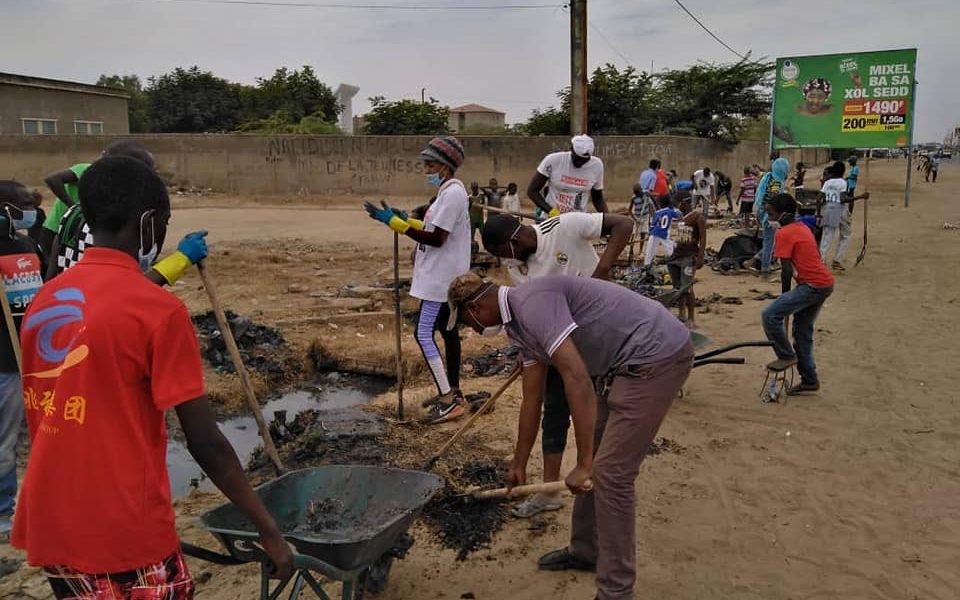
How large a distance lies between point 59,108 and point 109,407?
1310 inches

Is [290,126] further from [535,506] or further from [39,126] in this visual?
[535,506]

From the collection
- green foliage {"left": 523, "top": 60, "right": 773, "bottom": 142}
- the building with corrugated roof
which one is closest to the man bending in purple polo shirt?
green foliage {"left": 523, "top": 60, "right": 773, "bottom": 142}

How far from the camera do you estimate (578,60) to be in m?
12.8

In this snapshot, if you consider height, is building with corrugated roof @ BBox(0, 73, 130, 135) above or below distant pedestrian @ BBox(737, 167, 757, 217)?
above

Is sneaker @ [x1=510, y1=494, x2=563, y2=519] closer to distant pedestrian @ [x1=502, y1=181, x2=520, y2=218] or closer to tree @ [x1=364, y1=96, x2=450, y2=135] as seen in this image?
distant pedestrian @ [x1=502, y1=181, x2=520, y2=218]

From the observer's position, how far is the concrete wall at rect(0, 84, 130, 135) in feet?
89.8

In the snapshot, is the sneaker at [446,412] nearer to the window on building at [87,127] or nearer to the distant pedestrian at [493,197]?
the distant pedestrian at [493,197]

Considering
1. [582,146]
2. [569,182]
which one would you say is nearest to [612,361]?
[582,146]

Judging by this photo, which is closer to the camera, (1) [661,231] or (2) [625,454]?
(2) [625,454]

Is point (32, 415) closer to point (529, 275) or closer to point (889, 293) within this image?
point (529, 275)

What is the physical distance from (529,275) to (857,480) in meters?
2.42

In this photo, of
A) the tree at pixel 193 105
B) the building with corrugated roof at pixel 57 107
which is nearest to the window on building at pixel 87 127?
the building with corrugated roof at pixel 57 107

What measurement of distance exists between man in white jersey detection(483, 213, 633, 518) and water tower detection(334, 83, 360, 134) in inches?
1280

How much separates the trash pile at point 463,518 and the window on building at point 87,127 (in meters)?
32.3
